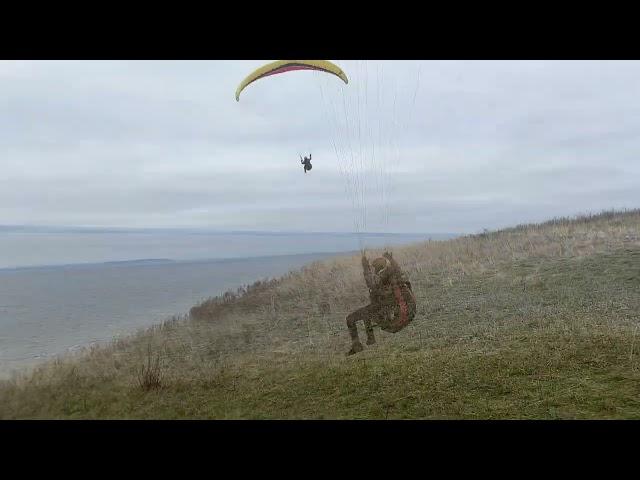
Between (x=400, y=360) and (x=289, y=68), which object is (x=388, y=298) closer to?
(x=400, y=360)

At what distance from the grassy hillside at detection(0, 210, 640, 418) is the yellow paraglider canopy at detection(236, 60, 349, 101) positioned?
12.0 ft

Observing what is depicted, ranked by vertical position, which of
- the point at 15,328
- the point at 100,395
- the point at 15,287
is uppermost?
the point at 15,287

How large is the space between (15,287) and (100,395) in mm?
4568

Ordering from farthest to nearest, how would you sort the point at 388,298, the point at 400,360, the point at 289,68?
the point at 400,360 < the point at 388,298 < the point at 289,68

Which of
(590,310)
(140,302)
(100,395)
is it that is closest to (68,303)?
(140,302)

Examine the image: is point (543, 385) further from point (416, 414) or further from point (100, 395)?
point (100, 395)

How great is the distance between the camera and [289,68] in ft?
14.3

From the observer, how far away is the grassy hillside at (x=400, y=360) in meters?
4.40

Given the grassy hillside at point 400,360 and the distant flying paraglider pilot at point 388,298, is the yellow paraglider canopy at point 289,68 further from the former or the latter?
the grassy hillside at point 400,360

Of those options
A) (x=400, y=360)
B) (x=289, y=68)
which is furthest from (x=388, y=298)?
(x=289, y=68)

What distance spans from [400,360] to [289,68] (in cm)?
417

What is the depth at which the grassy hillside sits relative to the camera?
173 inches

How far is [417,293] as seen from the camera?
35.6ft
